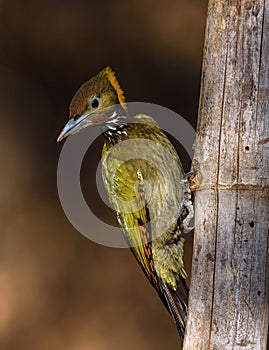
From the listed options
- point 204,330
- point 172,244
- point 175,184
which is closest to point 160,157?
point 175,184

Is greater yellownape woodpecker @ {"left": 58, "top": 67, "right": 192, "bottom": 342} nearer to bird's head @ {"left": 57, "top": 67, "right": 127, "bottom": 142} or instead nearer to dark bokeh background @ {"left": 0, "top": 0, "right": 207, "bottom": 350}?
bird's head @ {"left": 57, "top": 67, "right": 127, "bottom": 142}

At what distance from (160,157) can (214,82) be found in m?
0.78

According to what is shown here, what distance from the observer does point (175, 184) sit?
302cm

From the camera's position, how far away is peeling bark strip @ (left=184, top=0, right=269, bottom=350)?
7.38ft

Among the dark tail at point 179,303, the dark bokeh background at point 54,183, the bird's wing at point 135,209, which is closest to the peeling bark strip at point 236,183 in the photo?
the dark tail at point 179,303

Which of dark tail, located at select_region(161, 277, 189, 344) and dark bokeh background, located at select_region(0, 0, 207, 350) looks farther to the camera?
dark bokeh background, located at select_region(0, 0, 207, 350)

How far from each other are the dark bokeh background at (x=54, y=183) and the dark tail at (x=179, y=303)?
1.83 meters

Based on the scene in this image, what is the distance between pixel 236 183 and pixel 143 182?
32.2 inches

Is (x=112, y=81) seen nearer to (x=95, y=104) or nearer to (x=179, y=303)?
(x=95, y=104)

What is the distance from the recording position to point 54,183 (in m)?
4.98

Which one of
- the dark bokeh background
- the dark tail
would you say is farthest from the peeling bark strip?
the dark bokeh background

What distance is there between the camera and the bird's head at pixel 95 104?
9.80 ft

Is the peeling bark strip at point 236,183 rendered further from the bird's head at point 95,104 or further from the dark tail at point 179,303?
the bird's head at point 95,104

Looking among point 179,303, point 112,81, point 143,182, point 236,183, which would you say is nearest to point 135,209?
point 143,182
